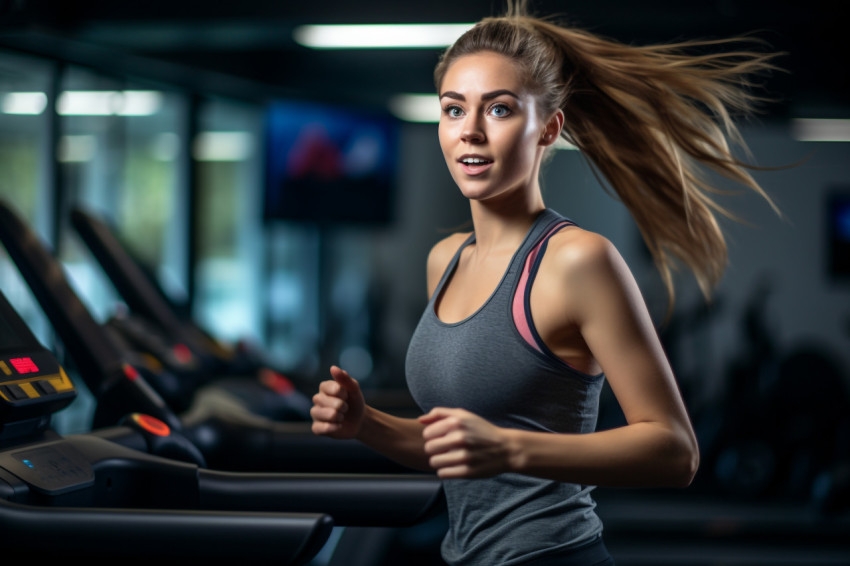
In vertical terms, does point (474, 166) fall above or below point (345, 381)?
above

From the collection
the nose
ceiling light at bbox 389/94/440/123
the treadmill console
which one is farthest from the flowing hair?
ceiling light at bbox 389/94/440/123

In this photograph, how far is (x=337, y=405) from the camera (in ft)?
3.70

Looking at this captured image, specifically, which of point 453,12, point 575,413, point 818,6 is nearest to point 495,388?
point 575,413

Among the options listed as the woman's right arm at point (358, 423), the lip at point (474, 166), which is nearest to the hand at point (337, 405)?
the woman's right arm at point (358, 423)

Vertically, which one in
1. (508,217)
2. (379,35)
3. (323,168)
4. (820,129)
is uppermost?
(379,35)

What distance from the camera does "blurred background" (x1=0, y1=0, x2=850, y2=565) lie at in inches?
186

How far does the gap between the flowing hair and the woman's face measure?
50 millimetres

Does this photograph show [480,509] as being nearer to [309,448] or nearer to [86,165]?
[309,448]

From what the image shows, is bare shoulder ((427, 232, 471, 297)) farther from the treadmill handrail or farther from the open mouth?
the treadmill handrail

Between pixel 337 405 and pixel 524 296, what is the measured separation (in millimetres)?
281

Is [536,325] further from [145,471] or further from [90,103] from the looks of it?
[90,103]

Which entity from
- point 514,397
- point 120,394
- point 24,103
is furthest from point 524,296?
point 24,103

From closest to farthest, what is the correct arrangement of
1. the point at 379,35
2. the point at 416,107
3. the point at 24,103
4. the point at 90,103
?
the point at 24,103, the point at 90,103, the point at 379,35, the point at 416,107

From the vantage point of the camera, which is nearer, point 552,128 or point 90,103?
point 552,128
